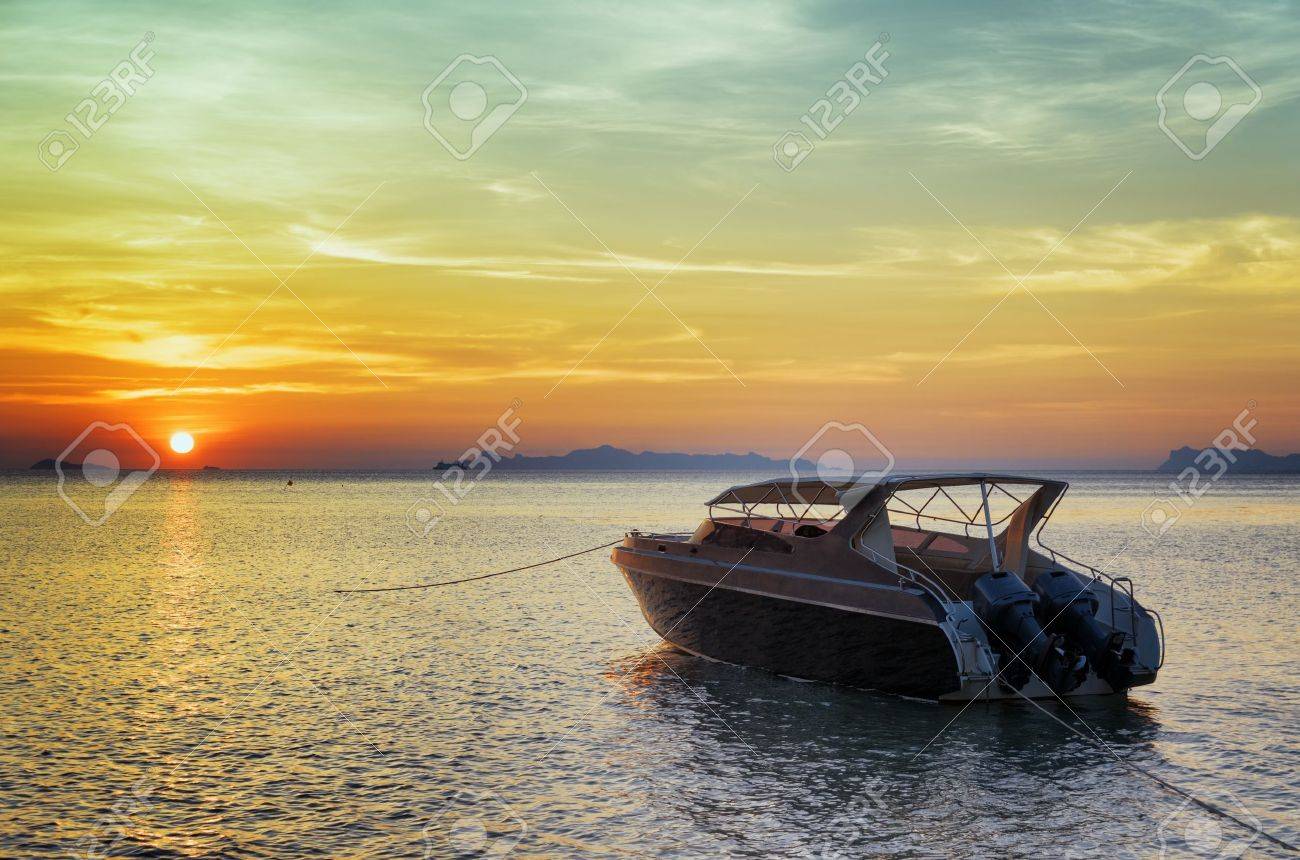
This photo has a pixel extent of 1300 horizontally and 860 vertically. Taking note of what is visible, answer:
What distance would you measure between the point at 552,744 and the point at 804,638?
4832mm

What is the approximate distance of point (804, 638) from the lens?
16250 mm

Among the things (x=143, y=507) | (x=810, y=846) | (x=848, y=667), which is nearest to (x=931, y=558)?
(x=848, y=667)

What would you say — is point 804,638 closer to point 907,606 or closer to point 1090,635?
point 907,606

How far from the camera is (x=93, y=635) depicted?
2148 cm

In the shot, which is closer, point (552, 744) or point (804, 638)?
point (552, 744)

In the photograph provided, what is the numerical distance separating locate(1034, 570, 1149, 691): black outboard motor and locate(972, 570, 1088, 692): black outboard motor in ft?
0.73

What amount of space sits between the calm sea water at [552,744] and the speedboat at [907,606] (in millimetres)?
524

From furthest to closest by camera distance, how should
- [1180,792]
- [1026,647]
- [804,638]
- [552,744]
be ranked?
[804,638], [1026,647], [552,744], [1180,792]

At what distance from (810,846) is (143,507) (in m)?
95.2

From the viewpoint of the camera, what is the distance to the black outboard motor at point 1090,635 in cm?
1466

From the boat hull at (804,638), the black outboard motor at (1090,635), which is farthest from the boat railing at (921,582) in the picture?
the black outboard motor at (1090,635)

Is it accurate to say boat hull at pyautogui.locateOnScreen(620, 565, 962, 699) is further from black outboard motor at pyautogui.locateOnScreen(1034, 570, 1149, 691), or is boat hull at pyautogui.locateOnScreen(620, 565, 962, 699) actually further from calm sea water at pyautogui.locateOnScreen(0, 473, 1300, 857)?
black outboard motor at pyautogui.locateOnScreen(1034, 570, 1149, 691)

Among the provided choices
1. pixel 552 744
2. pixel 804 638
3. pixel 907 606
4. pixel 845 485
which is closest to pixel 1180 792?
pixel 907 606

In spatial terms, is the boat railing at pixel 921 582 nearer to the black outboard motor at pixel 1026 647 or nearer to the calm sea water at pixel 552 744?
the black outboard motor at pixel 1026 647
